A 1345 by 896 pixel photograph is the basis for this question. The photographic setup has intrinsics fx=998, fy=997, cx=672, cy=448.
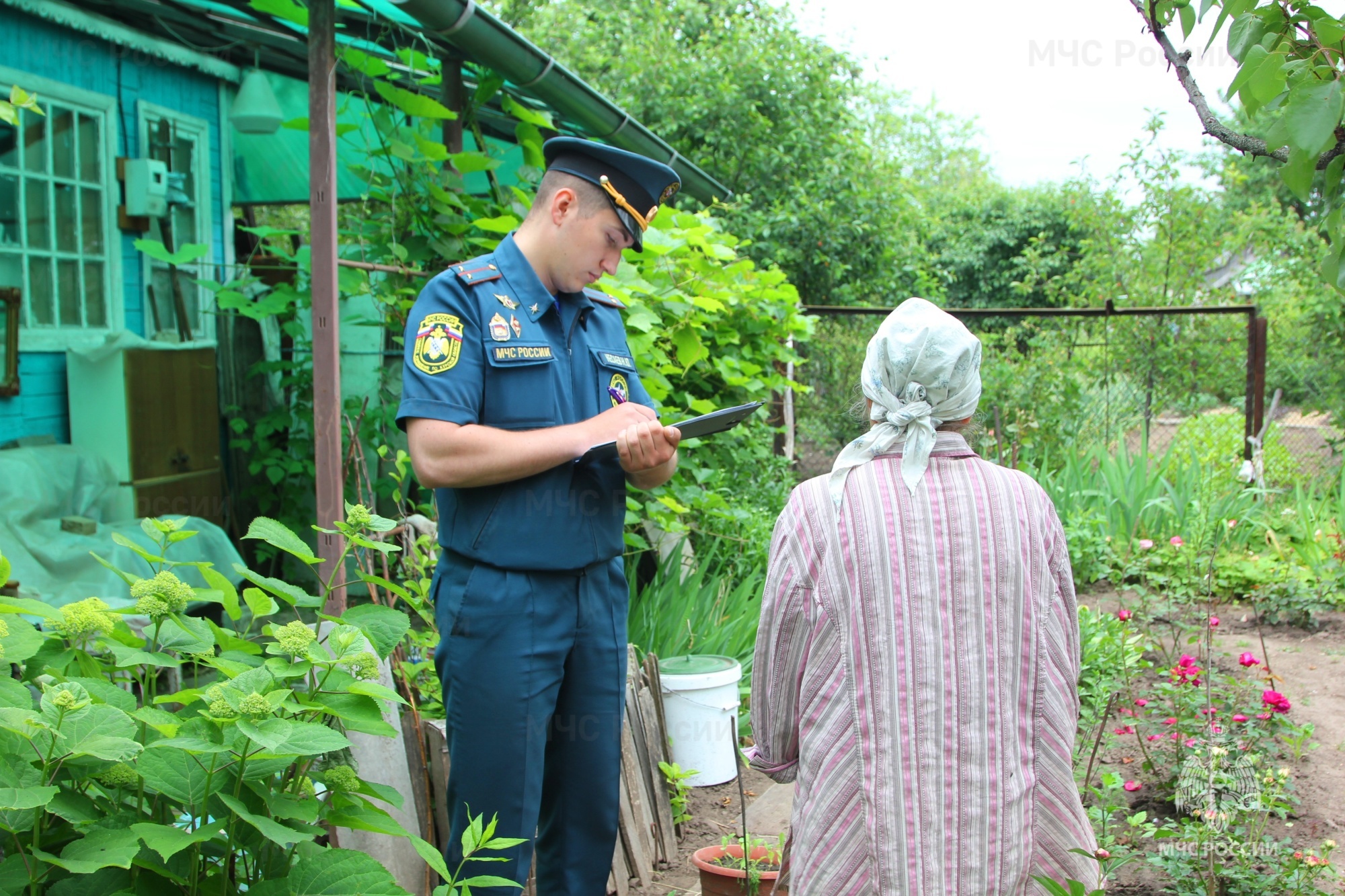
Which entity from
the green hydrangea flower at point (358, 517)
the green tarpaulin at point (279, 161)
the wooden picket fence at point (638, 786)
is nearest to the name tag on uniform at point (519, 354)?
the green hydrangea flower at point (358, 517)

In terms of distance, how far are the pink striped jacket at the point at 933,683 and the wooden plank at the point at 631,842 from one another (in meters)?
1.28

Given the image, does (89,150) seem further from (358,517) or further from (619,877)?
(358,517)

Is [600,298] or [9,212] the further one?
[9,212]

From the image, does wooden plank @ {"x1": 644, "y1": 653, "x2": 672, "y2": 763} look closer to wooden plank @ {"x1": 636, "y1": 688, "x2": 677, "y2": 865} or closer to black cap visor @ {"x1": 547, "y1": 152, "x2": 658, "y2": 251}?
wooden plank @ {"x1": 636, "y1": 688, "x2": 677, "y2": 865}

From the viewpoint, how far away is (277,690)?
1109 millimetres

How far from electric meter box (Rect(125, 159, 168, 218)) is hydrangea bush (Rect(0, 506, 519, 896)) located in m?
4.72

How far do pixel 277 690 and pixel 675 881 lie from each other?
207cm

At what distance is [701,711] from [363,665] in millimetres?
2212

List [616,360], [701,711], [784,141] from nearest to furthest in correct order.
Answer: [616,360] < [701,711] < [784,141]

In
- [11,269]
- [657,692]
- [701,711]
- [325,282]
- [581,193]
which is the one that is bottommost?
[701,711]

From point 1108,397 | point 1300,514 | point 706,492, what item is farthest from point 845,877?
point 1108,397

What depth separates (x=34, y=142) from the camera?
491 centimetres

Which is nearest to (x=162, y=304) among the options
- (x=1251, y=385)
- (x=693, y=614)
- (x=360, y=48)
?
(x=360, y=48)

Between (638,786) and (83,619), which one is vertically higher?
(83,619)
